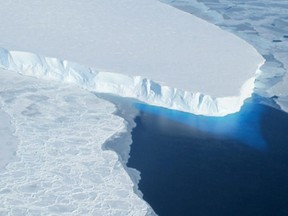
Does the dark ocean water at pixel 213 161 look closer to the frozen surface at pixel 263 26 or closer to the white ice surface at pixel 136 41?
the white ice surface at pixel 136 41

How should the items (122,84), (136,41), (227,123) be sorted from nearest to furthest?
1. (227,123)
2. (122,84)
3. (136,41)

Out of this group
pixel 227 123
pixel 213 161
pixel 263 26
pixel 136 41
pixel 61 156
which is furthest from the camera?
pixel 263 26

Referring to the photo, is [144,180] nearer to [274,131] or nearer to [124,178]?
[124,178]

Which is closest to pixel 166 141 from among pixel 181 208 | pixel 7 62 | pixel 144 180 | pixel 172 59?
pixel 144 180

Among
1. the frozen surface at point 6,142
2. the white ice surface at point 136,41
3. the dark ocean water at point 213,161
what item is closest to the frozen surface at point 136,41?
the white ice surface at point 136,41

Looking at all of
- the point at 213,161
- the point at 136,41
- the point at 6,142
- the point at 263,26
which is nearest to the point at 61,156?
the point at 6,142

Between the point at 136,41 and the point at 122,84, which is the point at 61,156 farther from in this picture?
the point at 136,41
